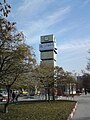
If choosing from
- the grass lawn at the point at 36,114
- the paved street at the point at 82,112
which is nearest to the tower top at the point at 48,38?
the paved street at the point at 82,112

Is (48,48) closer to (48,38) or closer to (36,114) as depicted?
(48,38)

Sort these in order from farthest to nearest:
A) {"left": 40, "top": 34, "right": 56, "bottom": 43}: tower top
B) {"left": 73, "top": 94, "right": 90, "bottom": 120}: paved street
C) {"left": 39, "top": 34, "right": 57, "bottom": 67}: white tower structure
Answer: {"left": 40, "top": 34, "right": 56, "bottom": 43}: tower top, {"left": 39, "top": 34, "right": 57, "bottom": 67}: white tower structure, {"left": 73, "top": 94, "right": 90, "bottom": 120}: paved street

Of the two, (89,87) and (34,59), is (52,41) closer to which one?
(89,87)

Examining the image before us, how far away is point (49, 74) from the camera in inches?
1790

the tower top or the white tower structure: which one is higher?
the tower top

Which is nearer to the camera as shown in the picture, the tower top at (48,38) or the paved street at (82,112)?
the paved street at (82,112)

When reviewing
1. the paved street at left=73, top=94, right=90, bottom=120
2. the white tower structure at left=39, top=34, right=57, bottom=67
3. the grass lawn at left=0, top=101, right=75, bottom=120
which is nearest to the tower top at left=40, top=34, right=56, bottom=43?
the white tower structure at left=39, top=34, right=57, bottom=67

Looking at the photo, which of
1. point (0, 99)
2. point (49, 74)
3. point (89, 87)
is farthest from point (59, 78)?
point (89, 87)

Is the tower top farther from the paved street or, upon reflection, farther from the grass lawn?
the grass lawn

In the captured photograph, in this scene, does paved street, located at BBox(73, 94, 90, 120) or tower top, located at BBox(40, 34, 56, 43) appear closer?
paved street, located at BBox(73, 94, 90, 120)

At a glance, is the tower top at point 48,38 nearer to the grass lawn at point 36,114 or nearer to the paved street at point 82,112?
the paved street at point 82,112

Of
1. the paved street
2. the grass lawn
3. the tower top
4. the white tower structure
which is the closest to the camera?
the grass lawn

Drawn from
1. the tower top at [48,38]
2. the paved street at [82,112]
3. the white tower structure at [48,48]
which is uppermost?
the tower top at [48,38]

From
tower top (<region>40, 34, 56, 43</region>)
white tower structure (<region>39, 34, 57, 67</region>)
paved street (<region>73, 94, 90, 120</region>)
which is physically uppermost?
tower top (<region>40, 34, 56, 43</region>)
